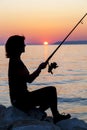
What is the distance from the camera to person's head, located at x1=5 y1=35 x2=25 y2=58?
9.07 metres

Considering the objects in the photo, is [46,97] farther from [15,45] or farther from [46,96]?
[15,45]

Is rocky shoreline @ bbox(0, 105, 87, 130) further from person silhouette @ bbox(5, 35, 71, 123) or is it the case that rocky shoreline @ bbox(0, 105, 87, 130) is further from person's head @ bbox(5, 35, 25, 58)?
person's head @ bbox(5, 35, 25, 58)

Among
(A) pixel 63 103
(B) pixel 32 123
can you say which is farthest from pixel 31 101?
(A) pixel 63 103

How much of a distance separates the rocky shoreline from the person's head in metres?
1.25

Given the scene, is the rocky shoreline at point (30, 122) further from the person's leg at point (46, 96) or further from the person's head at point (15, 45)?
the person's head at point (15, 45)

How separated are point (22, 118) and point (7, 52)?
4.80 ft

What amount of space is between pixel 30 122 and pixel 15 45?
1.68 m

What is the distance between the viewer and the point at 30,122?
8.45 metres

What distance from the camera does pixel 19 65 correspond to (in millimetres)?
9031

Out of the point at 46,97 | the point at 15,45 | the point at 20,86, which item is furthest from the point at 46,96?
the point at 15,45

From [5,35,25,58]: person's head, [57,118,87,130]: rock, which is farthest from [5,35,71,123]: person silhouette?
[57,118,87,130]: rock

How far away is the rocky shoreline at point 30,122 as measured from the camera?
27.0 feet

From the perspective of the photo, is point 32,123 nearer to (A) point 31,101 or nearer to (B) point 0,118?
(A) point 31,101

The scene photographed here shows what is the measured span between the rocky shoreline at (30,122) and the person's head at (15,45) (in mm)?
1246
